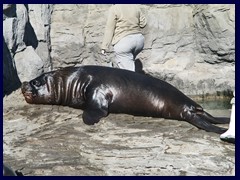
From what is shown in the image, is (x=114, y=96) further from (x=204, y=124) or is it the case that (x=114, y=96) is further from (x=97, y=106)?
(x=204, y=124)

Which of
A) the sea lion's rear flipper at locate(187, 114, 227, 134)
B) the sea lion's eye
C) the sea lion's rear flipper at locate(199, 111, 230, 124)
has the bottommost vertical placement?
the sea lion's rear flipper at locate(199, 111, 230, 124)

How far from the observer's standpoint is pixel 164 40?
9.90 m

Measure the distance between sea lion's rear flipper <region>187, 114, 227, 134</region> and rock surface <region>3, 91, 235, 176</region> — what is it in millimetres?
93

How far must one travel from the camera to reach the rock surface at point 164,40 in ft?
31.1

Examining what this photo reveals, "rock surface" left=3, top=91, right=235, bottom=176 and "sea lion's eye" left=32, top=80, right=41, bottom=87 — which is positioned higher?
"sea lion's eye" left=32, top=80, right=41, bottom=87

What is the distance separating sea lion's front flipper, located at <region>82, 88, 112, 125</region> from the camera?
6254 millimetres

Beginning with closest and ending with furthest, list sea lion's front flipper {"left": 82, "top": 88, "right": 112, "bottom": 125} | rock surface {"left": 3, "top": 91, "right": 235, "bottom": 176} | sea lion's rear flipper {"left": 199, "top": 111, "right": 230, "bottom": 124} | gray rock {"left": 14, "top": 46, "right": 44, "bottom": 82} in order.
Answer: rock surface {"left": 3, "top": 91, "right": 235, "bottom": 176}
sea lion's front flipper {"left": 82, "top": 88, "right": 112, "bottom": 125}
sea lion's rear flipper {"left": 199, "top": 111, "right": 230, "bottom": 124}
gray rock {"left": 14, "top": 46, "right": 44, "bottom": 82}

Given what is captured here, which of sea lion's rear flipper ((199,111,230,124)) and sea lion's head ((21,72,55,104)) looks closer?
sea lion's rear flipper ((199,111,230,124))

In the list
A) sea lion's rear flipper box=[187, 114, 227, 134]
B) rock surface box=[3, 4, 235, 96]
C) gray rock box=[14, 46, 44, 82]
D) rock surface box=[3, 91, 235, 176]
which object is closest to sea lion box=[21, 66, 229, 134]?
sea lion's rear flipper box=[187, 114, 227, 134]

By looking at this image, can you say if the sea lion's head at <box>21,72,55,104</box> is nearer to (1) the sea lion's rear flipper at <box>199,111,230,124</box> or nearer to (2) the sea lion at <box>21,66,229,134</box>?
(2) the sea lion at <box>21,66,229,134</box>

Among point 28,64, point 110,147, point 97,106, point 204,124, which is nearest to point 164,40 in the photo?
point 28,64

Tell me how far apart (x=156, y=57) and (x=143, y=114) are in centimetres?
333

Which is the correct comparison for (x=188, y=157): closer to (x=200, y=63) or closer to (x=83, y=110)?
(x=83, y=110)

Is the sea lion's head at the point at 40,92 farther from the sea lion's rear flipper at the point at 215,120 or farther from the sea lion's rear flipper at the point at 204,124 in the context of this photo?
the sea lion's rear flipper at the point at 215,120
